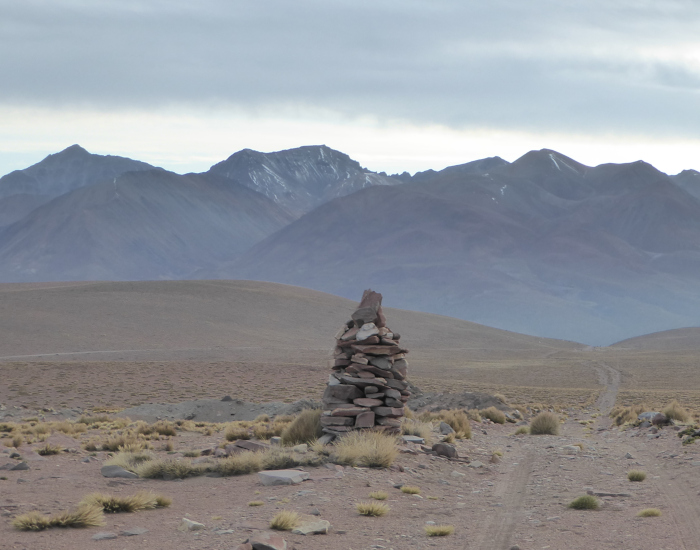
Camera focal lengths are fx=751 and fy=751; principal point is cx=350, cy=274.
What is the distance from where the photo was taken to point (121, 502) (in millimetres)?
10430

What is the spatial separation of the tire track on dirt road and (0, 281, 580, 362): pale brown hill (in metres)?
51.7

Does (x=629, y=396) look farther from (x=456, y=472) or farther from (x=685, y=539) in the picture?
(x=685, y=539)

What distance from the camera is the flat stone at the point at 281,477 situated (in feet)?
40.6

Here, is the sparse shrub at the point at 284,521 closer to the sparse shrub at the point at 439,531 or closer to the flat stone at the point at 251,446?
the sparse shrub at the point at 439,531

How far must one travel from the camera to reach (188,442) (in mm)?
18875

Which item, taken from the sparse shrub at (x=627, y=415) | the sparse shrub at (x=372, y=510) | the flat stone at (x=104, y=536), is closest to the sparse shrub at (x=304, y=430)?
the sparse shrub at (x=372, y=510)

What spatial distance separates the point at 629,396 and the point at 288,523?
34198mm

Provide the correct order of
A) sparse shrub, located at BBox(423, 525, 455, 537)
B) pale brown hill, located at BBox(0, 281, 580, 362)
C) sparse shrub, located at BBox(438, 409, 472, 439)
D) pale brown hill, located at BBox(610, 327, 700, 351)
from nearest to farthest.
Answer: sparse shrub, located at BBox(423, 525, 455, 537), sparse shrub, located at BBox(438, 409, 472, 439), pale brown hill, located at BBox(0, 281, 580, 362), pale brown hill, located at BBox(610, 327, 700, 351)

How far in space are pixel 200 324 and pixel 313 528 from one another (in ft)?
264

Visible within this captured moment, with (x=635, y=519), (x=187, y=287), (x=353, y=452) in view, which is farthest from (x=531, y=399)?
(x=187, y=287)

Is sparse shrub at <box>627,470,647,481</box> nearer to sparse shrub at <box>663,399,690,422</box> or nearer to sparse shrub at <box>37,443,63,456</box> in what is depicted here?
sparse shrub at <box>663,399,690,422</box>

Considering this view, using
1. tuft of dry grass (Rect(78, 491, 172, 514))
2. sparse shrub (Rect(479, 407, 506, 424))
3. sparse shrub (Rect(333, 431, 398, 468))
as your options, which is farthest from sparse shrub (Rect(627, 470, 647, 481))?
→ sparse shrub (Rect(479, 407, 506, 424))

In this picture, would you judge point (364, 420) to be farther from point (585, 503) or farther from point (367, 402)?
point (585, 503)

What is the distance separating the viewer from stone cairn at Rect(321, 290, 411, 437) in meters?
15.9
